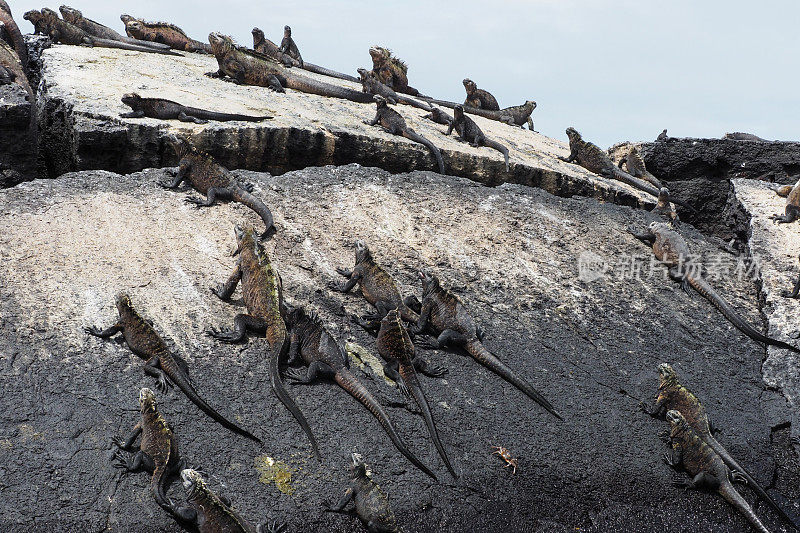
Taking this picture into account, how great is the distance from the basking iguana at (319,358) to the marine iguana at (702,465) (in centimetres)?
239

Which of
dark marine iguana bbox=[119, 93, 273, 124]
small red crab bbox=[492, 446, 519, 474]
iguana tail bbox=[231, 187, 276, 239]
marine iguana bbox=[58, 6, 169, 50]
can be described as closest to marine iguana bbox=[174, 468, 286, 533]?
small red crab bbox=[492, 446, 519, 474]

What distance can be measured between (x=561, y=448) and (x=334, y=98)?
9284 mm

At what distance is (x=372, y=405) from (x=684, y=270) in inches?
193

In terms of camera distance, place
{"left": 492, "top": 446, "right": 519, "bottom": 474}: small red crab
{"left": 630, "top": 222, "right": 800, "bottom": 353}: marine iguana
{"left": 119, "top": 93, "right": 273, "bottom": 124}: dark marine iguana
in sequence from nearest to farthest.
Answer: {"left": 492, "top": 446, "right": 519, "bottom": 474}: small red crab → {"left": 630, "top": 222, "right": 800, "bottom": 353}: marine iguana → {"left": 119, "top": 93, "right": 273, "bottom": 124}: dark marine iguana

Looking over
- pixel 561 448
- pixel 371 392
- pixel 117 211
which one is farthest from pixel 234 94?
pixel 561 448

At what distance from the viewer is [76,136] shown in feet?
28.3

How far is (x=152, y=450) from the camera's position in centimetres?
466

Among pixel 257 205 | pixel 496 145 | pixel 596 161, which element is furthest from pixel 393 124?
pixel 596 161

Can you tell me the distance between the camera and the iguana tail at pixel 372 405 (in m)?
5.15

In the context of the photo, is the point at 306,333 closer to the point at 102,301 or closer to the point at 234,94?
the point at 102,301

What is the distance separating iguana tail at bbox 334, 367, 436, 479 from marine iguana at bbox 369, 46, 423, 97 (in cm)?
1155

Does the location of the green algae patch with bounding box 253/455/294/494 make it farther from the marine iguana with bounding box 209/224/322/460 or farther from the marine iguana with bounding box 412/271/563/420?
the marine iguana with bounding box 412/271/563/420

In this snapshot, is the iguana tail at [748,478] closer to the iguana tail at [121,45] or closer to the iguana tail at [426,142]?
the iguana tail at [426,142]

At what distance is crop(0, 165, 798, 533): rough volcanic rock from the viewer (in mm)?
4777
